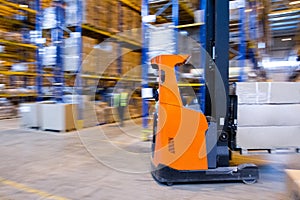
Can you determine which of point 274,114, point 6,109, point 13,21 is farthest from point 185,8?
point 6,109

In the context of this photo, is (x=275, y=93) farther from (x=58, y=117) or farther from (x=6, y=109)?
(x=6, y=109)

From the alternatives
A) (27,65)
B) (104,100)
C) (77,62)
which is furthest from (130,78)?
(27,65)

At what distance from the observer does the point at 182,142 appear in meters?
2.91

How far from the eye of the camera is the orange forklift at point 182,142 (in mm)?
2898

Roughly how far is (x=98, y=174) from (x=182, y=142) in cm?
125

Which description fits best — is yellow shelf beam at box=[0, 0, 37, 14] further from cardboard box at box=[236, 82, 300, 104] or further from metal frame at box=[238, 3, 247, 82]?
cardboard box at box=[236, 82, 300, 104]

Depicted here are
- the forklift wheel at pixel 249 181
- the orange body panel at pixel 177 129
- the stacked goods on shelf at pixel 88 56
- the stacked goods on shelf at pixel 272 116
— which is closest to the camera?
the orange body panel at pixel 177 129

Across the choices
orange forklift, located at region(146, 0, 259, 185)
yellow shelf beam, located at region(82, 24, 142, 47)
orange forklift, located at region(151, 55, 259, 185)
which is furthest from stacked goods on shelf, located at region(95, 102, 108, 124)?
orange forklift, located at region(151, 55, 259, 185)

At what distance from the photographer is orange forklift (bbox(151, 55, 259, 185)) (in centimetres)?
290

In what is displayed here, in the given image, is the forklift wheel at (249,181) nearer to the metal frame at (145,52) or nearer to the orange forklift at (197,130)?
the orange forklift at (197,130)

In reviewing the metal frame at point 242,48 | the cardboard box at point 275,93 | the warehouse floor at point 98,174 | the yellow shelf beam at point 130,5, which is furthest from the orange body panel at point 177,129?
the yellow shelf beam at point 130,5

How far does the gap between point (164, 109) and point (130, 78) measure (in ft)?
22.1

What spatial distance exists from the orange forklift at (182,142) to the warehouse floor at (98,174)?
0.13 meters

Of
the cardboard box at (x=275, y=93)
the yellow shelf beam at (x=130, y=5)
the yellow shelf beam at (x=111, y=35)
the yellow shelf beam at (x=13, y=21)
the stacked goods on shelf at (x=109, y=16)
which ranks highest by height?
the yellow shelf beam at (x=130, y=5)
